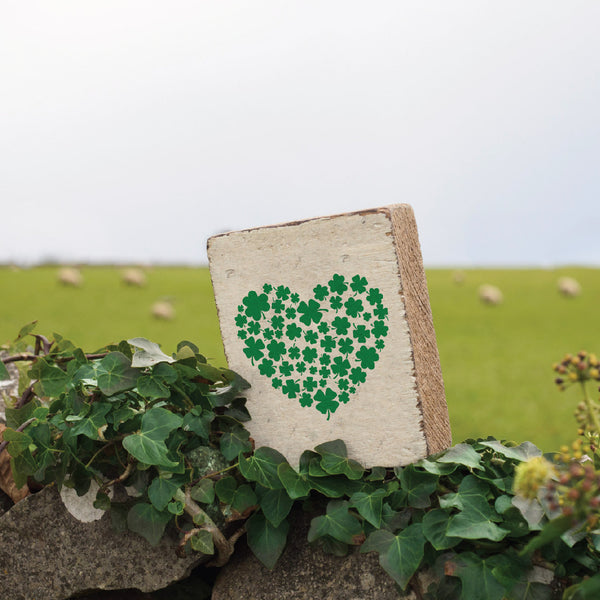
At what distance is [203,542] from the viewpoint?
1912 millimetres

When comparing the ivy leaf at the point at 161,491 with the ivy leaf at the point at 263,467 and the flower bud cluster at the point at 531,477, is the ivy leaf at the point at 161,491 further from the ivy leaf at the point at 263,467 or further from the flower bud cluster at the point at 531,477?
the flower bud cluster at the point at 531,477

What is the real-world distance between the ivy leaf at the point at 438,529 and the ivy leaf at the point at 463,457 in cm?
18

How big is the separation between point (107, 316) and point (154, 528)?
614 cm

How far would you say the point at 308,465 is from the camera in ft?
6.75

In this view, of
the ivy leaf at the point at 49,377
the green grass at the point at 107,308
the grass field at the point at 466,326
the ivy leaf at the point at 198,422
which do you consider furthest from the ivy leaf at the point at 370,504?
the green grass at the point at 107,308

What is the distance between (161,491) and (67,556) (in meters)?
0.55

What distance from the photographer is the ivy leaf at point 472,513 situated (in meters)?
1.70

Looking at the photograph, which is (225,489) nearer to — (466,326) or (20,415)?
(20,415)

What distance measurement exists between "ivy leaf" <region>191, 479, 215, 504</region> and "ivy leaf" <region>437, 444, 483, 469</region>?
2.48ft

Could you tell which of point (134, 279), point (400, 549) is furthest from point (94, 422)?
point (134, 279)

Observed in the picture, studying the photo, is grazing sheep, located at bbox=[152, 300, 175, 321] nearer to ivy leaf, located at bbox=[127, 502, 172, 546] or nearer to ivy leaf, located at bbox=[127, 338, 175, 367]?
ivy leaf, located at bbox=[127, 338, 175, 367]

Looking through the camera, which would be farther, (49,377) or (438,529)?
(49,377)

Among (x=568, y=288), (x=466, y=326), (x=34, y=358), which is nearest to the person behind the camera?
(x=34, y=358)

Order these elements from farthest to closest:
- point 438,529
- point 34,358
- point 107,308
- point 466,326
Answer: point 107,308
point 466,326
point 34,358
point 438,529
